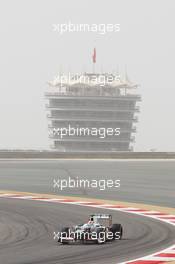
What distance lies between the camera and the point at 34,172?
4609 centimetres

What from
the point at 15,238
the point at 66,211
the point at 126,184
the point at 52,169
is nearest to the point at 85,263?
the point at 15,238

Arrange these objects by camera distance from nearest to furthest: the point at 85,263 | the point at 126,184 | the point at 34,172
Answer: the point at 85,263, the point at 126,184, the point at 34,172

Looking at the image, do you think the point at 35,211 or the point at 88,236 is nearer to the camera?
the point at 88,236

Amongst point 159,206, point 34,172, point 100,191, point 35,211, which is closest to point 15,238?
point 35,211

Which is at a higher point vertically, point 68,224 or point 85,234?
point 85,234

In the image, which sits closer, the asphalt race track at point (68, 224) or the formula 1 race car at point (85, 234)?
the asphalt race track at point (68, 224)

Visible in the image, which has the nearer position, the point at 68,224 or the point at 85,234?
the point at 85,234

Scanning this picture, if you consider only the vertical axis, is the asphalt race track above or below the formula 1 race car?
below

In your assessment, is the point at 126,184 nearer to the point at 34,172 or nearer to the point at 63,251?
the point at 34,172

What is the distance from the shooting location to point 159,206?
24609 millimetres

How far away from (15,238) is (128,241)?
9.26ft

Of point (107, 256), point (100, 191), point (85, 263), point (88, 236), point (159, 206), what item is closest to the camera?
point (85, 263)

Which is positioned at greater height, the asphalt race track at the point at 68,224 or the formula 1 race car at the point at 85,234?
the formula 1 race car at the point at 85,234

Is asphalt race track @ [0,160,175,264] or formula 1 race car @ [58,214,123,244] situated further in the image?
formula 1 race car @ [58,214,123,244]
